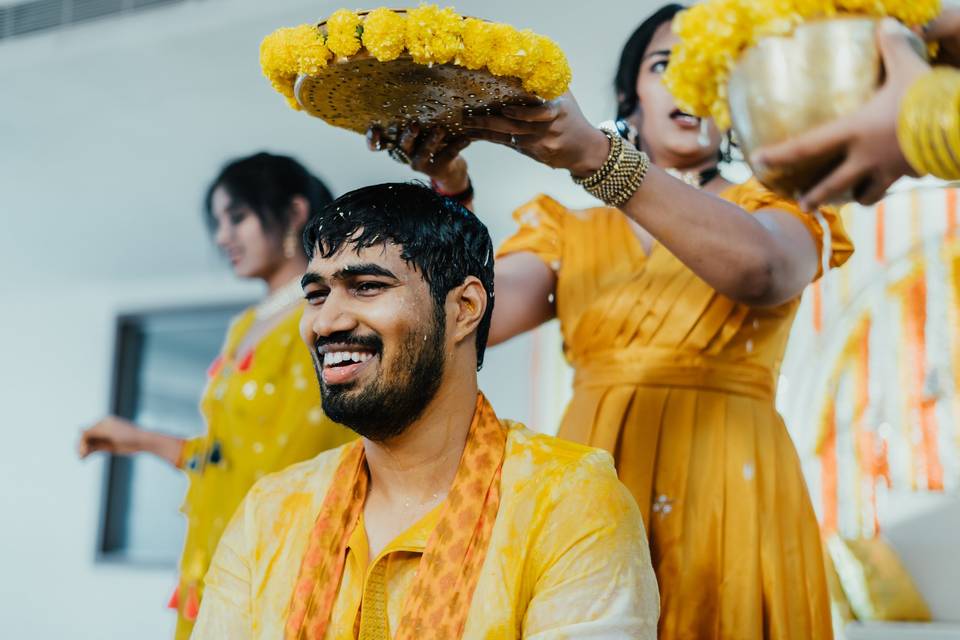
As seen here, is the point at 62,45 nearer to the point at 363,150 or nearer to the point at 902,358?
the point at 363,150

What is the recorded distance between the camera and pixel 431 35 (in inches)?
51.1

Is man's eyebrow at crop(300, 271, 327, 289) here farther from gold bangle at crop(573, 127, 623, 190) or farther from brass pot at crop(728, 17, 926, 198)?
brass pot at crop(728, 17, 926, 198)

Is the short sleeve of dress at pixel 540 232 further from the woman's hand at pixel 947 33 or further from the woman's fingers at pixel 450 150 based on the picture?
the woman's hand at pixel 947 33

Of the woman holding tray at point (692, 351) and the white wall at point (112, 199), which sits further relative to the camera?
the white wall at point (112, 199)

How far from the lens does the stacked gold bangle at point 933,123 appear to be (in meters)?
0.88

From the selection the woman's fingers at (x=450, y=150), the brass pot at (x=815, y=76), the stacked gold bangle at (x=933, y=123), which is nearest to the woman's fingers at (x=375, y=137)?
the woman's fingers at (x=450, y=150)

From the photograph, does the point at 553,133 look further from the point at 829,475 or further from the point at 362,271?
the point at 829,475

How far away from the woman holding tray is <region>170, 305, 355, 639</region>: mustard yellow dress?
86cm

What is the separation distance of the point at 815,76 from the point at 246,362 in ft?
6.77

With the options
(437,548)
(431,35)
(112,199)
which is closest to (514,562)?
(437,548)

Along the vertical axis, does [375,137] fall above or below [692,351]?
above

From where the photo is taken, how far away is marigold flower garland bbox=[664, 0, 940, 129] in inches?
36.9

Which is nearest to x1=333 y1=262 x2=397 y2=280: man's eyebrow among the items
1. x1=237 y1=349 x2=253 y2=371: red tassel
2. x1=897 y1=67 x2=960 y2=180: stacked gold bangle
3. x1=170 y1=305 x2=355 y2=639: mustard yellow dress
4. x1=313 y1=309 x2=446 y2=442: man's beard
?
x1=313 y1=309 x2=446 y2=442: man's beard

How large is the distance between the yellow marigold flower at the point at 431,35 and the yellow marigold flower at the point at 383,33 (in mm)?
12
